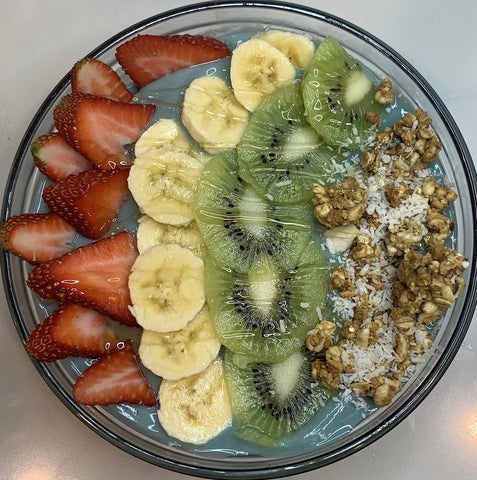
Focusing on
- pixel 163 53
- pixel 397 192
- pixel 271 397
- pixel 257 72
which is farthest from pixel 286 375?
pixel 163 53

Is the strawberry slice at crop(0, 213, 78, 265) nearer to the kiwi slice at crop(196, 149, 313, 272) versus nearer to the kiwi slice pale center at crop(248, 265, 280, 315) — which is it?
the kiwi slice at crop(196, 149, 313, 272)

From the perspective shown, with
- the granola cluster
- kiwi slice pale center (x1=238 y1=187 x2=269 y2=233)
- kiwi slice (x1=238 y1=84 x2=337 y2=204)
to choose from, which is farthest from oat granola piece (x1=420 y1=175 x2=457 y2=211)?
kiwi slice pale center (x1=238 y1=187 x2=269 y2=233)

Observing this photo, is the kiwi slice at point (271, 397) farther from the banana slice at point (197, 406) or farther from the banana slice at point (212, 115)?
the banana slice at point (212, 115)

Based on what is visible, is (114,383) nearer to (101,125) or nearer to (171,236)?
(171,236)

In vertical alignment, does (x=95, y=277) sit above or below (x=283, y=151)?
below

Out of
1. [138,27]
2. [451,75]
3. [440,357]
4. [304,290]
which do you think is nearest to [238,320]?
[304,290]

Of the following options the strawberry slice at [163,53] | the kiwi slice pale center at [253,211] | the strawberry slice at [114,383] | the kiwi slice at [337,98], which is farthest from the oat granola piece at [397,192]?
the strawberry slice at [114,383]

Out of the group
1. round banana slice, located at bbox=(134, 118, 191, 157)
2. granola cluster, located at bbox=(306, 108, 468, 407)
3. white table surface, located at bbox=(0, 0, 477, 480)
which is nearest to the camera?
granola cluster, located at bbox=(306, 108, 468, 407)
